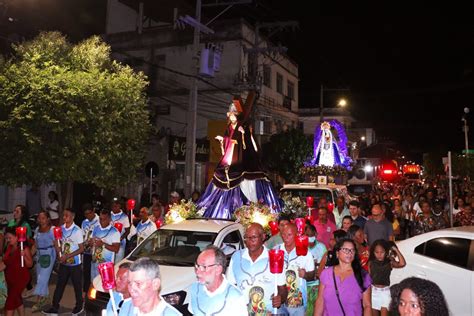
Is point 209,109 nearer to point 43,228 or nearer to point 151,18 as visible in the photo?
point 151,18

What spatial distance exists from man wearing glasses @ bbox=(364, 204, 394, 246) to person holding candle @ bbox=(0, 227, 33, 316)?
594 centimetres

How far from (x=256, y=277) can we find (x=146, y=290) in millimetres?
2022

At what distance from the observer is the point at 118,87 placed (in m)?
12.7

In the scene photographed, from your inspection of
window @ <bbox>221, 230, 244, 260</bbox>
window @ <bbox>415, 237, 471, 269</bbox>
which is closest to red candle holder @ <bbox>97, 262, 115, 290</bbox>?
window @ <bbox>221, 230, 244, 260</bbox>

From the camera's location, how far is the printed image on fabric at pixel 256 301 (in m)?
4.84

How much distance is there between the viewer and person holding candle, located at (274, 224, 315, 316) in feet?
17.9

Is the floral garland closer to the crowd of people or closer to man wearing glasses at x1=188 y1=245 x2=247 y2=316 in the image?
the crowd of people

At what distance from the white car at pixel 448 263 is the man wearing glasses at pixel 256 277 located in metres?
3.25

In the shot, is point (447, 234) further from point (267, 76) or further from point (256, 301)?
point (267, 76)

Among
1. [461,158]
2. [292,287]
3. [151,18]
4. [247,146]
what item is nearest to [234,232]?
[292,287]

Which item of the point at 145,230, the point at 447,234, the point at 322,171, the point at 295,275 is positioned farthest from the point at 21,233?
the point at 322,171

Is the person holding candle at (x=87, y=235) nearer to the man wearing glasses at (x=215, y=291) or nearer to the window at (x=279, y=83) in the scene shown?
the man wearing glasses at (x=215, y=291)

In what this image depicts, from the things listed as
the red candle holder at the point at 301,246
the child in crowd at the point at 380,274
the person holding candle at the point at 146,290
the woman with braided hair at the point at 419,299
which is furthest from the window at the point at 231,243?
the woman with braided hair at the point at 419,299

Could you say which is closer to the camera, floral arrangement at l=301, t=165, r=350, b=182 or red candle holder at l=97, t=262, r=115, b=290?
red candle holder at l=97, t=262, r=115, b=290
